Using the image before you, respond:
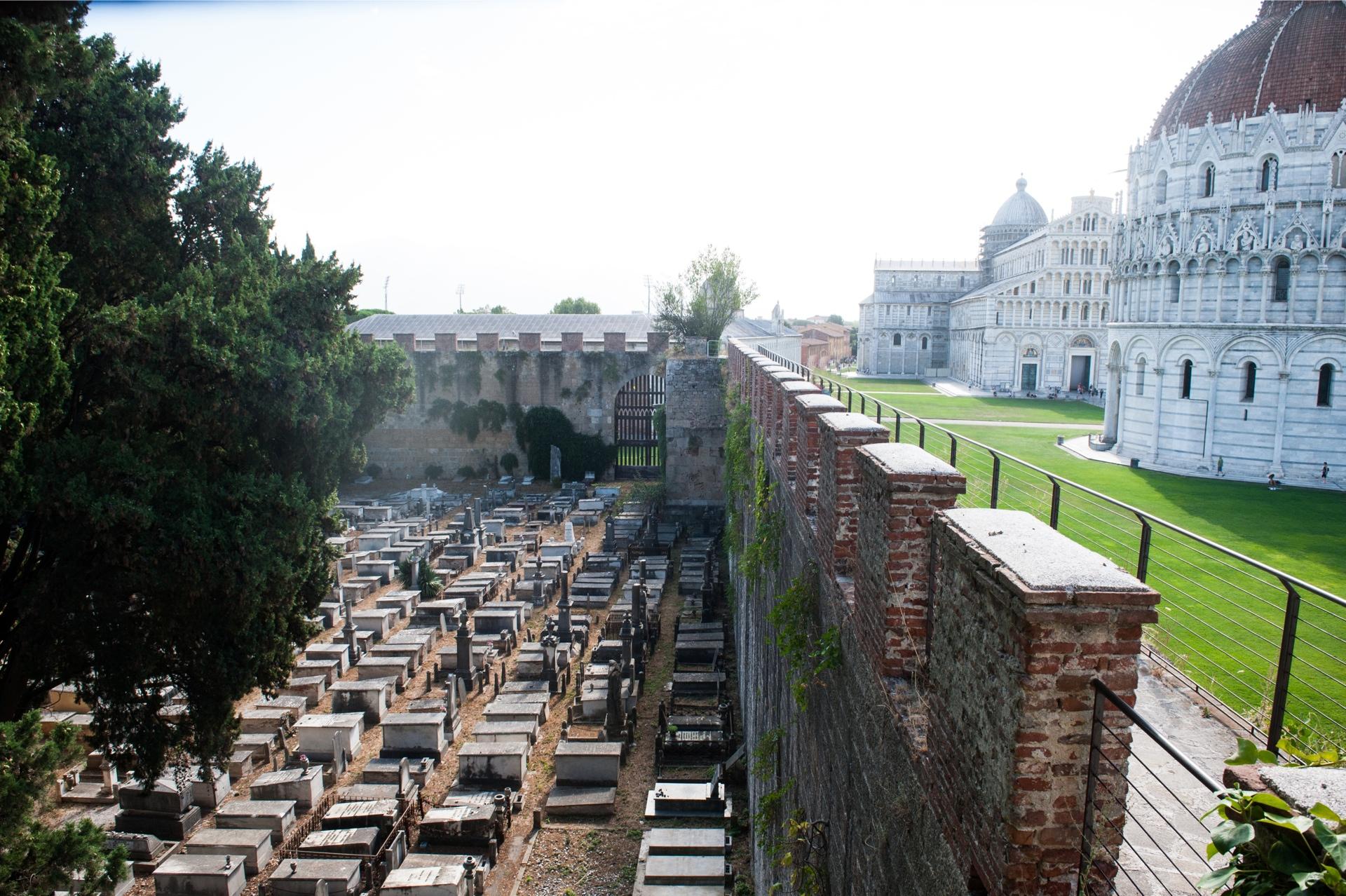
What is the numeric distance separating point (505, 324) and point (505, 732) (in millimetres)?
33591

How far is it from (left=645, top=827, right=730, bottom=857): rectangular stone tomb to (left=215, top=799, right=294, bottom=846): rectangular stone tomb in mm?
4655

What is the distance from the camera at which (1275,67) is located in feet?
76.8

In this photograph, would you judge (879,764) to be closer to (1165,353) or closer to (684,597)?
(684,597)

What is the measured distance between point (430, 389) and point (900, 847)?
1251 inches

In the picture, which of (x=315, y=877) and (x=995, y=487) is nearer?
(x=995, y=487)

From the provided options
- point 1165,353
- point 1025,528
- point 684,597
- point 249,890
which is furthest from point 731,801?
point 1165,353

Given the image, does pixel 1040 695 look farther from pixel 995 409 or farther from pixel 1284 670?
pixel 995 409

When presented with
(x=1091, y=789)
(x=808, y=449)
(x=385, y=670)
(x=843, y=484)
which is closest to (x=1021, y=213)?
(x=385, y=670)

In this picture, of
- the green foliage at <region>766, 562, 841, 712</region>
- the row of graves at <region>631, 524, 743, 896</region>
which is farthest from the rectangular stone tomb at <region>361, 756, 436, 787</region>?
the green foliage at <region>766, 562, 841, 712</region>

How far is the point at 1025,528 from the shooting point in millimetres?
2797

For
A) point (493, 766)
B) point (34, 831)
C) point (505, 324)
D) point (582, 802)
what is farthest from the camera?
point (505, 324)

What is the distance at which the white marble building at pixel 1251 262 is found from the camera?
22.2 meters

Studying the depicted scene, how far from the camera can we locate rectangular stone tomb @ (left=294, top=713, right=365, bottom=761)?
13078mm

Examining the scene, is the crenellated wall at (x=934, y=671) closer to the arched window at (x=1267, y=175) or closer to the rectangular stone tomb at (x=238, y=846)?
the rectangular stone tomb at (x=238, y=846)
